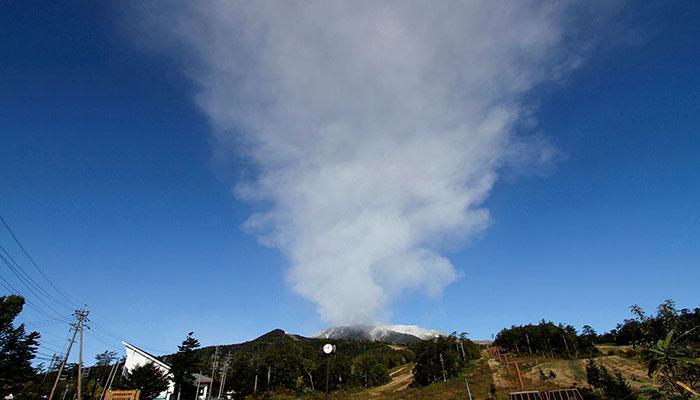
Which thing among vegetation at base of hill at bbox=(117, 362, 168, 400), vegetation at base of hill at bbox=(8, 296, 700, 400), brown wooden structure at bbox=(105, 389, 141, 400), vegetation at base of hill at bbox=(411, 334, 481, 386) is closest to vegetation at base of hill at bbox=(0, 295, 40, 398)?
vegetation at base of hill at bbox=(8, 296, 700, 400)

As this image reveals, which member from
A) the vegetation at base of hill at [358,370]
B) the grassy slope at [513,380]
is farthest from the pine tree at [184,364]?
the grassy slope at [513,380]

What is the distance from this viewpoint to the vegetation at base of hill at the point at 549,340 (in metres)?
87.0

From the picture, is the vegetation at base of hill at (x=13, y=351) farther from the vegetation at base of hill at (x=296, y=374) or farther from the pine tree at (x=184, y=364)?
the vegetation at base of hill at (x=296, y=374)

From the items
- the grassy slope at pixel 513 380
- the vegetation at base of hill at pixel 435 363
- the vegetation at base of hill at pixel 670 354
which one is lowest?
the vegetation at base of hill at pixel 670 354

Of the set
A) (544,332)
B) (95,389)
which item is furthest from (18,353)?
(544,332)

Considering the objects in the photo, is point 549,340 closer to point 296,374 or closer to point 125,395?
point 296,374

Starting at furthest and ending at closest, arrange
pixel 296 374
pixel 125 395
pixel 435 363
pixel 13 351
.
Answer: pixel 296 374, pixel 435 363, pixel 13 351, pixel 125 395

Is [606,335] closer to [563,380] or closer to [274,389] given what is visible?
[563,380]

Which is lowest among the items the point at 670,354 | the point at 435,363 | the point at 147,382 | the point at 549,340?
the point at 670,354

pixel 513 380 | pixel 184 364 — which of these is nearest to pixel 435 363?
pixel 513 380

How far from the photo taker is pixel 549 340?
9062 centimetres

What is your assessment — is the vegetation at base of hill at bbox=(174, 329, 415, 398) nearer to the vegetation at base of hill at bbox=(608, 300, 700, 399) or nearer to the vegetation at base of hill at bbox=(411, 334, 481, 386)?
the vegetation at base of hill at bbox=(411, 334, 481, 386)

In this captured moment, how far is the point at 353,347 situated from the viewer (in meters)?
175

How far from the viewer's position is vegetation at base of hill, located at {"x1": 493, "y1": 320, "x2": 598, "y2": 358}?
87.0 metres
